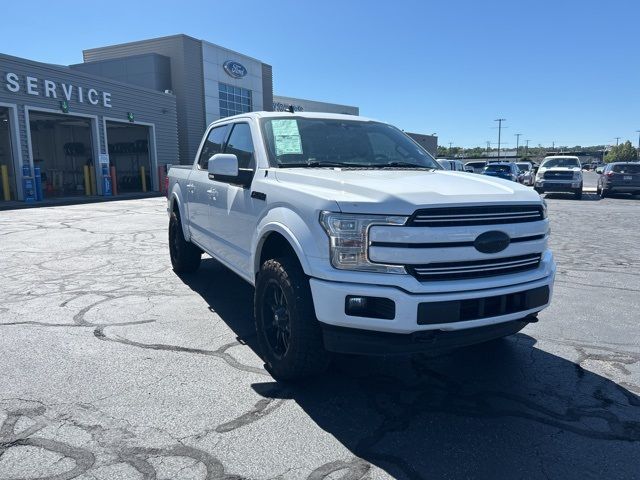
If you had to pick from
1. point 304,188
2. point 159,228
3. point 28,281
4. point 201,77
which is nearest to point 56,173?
point 201,77

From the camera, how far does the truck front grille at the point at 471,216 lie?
9.66 ft

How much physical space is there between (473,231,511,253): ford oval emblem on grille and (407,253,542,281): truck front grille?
0.26ft

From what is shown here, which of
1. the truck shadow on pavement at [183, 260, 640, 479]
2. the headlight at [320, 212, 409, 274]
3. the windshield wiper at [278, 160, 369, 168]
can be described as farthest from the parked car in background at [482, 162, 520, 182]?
the headlight at [320, 212, 409, 274]

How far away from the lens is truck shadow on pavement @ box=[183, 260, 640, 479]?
2635 mm

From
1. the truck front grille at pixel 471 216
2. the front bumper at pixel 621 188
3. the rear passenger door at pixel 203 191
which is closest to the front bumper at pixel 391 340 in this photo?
the truck front grille at pixel 471 216

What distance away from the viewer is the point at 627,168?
71.7 ft

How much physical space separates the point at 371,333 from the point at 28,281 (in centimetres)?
538

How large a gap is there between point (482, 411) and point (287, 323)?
4.55ft

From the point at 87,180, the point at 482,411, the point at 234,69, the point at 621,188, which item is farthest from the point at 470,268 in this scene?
the point at 234,69

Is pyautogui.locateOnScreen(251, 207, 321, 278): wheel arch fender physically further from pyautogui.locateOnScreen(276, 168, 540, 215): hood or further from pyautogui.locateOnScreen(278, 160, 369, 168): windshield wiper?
pyautogui.locateOnScreen(278, 160, 369, 168): windshield wiper

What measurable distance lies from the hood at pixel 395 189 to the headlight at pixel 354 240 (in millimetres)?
48

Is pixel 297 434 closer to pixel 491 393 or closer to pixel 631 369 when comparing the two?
pixel 491 393

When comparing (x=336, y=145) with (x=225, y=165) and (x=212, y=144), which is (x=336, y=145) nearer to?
(x=225, y=165)

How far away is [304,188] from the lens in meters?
3.39
